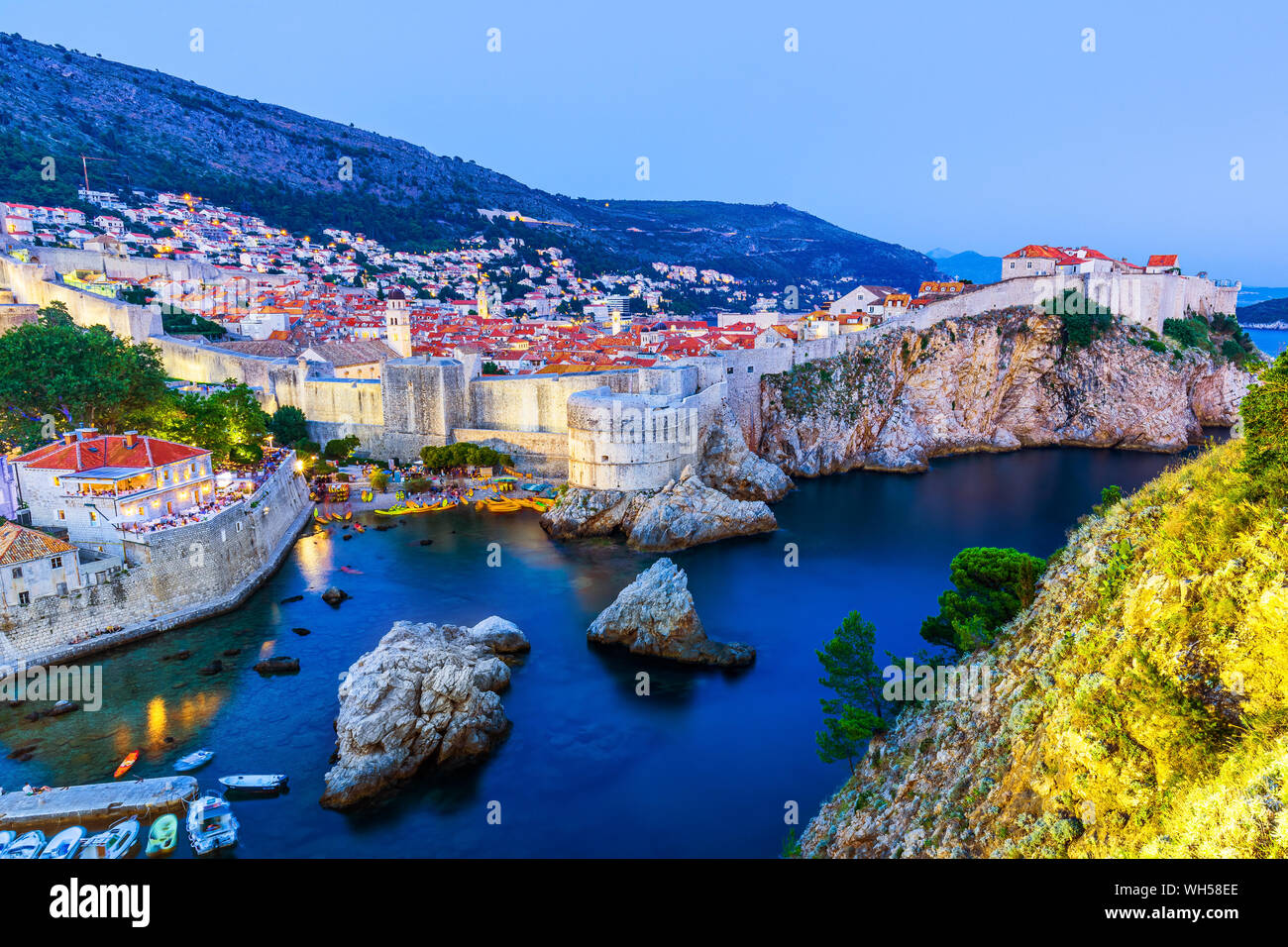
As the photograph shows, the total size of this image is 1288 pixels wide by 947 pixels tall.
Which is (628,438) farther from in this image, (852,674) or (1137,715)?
(1137,715)

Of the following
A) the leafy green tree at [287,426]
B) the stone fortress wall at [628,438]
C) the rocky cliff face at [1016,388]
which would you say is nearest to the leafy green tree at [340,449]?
the leafy green tree at [287,426]

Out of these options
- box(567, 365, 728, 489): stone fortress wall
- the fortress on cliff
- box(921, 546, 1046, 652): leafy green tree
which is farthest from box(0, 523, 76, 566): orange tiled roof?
box(921, 546, 1046, 652): leafy green tree

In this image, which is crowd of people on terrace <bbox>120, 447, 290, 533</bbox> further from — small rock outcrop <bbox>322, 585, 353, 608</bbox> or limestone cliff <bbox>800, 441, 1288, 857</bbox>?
limestone cliff <bbox>800, 441, 1288, 857</bbox>

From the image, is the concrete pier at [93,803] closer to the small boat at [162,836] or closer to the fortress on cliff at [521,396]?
the small boat at [162,836]

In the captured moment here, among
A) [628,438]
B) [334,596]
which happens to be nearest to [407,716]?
[334,596]

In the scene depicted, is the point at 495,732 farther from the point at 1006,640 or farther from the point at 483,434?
the point at 483,434
